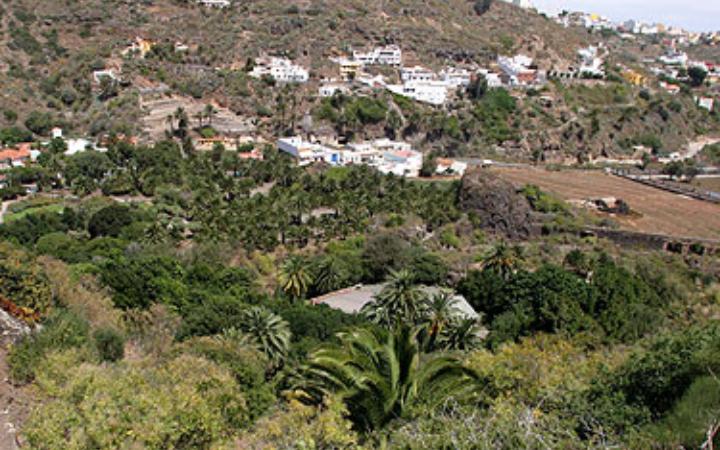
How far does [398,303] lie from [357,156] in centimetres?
3688

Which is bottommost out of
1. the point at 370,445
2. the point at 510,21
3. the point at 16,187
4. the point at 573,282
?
the point at 16,187

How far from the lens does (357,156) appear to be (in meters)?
60.4

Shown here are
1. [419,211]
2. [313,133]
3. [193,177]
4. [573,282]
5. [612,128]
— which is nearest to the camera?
[573,282]

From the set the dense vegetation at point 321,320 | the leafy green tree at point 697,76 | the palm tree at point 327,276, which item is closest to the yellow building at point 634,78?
the leafy green tree at point 697,76

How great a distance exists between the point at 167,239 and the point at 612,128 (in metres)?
63.2

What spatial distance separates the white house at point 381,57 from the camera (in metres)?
85.0

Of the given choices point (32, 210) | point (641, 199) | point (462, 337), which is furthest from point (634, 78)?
point (462, 337)

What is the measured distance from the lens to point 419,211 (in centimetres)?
4631

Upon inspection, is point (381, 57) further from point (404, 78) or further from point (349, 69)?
point (349, 69)

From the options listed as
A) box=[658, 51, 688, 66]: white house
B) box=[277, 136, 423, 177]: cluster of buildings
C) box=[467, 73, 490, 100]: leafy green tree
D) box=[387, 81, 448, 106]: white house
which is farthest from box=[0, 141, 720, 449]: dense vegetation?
box=[658, 51, 688, 66]: white house

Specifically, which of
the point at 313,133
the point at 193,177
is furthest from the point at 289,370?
the point at 313,133

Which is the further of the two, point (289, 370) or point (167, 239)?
point (167, 239)

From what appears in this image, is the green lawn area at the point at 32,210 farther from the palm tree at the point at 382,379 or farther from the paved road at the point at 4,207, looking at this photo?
the palm tree at the point at 382,379

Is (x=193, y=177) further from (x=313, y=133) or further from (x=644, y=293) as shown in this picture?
(x=644, y=293)
